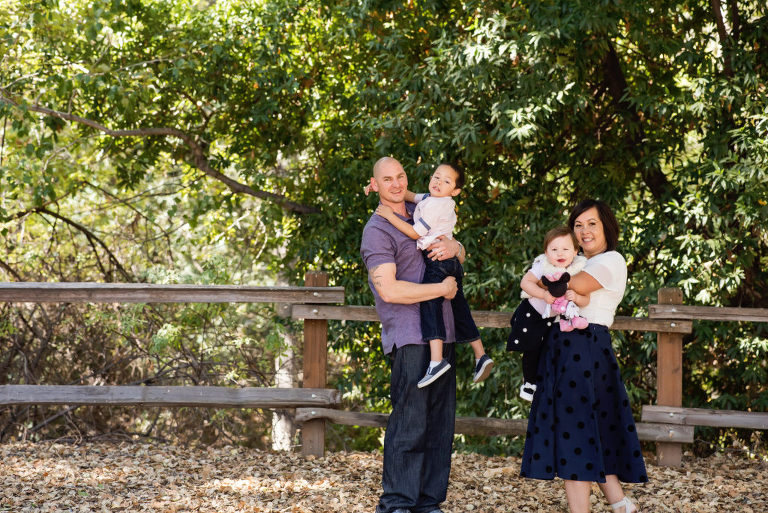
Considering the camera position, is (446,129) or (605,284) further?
(446,129)

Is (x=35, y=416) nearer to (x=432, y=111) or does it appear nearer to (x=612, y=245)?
(x=432, y=111)

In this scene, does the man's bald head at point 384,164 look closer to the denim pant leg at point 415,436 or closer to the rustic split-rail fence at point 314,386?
the denim pant leg at point 415,436

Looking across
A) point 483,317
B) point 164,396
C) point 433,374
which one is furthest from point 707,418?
point 164,396

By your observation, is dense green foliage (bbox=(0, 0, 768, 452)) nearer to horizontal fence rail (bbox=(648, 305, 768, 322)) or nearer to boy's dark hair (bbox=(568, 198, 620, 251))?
horizontal fence rail (bbox=(648, 305, 768, 322))

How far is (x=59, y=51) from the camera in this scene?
8219 mm

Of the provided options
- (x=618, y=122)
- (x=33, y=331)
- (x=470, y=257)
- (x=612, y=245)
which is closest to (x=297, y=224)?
(x=470, y=257)

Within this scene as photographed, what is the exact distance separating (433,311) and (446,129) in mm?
3189

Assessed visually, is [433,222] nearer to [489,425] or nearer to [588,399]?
[588,399]

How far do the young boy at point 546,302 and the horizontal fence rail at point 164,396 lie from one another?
1956 mm

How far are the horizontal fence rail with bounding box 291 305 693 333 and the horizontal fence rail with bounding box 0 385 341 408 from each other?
520 mm

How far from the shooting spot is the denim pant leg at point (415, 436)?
405 centimetres

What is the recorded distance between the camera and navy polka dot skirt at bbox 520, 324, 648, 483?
3.90 meters

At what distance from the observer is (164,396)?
5641mm

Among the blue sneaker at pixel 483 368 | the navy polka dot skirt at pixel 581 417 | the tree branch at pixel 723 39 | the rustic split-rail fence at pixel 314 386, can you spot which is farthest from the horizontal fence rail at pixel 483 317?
the tree branch at pixel 723 39
